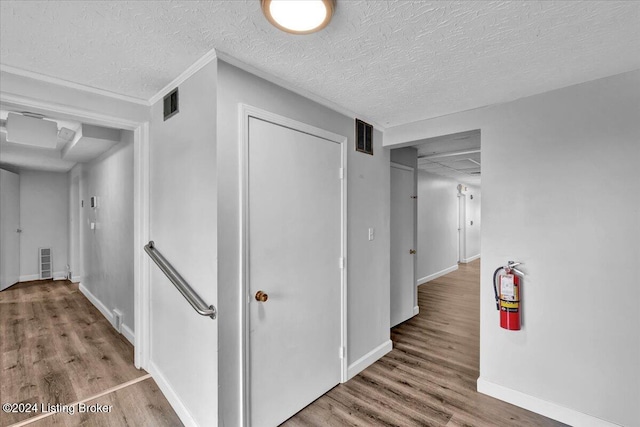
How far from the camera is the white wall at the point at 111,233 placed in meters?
3.09

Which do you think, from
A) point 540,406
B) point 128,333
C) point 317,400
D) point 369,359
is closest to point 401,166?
point 369,359

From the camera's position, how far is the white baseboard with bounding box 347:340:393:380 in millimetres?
2498

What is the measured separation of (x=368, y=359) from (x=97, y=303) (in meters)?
4.10

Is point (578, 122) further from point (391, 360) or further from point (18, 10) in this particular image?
point (18, 10)

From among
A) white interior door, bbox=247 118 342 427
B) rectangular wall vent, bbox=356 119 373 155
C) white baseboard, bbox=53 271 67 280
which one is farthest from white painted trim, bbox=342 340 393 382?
white baseboard, bbox=53 271 67 280

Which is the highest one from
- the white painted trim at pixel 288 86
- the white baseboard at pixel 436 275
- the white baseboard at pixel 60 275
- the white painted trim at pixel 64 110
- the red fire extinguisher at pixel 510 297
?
the white painted trim at pixel 288 86

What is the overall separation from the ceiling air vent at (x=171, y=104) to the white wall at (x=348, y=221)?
0.60 m

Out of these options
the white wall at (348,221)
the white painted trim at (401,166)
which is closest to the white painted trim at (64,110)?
the white wall at (348,221)

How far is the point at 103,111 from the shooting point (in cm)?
210

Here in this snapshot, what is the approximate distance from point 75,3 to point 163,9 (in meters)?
0.37

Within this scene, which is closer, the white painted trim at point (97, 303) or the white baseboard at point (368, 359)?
the white baseboard at point (368, 359)

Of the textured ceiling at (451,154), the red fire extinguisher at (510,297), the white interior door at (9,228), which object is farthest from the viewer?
the white interior door at (9,228)

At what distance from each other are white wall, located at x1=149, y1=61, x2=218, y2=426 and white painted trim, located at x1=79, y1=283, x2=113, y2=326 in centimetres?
188

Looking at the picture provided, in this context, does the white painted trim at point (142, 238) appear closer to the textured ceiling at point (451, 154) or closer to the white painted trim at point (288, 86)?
the white painted trim at point (288, 86)
